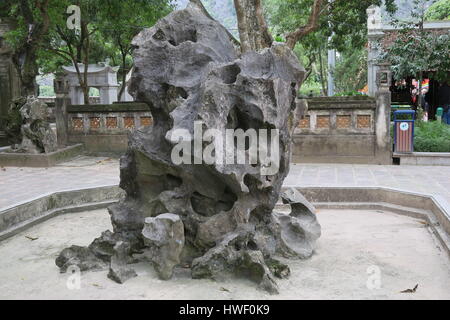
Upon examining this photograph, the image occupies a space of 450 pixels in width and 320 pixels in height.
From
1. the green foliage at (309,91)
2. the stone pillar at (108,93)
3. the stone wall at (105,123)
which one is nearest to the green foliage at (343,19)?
the green foliage at (309,91)

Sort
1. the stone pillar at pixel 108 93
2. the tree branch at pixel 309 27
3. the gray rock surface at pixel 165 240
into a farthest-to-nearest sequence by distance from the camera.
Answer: the stone pillar at pixel 108 93 → the tree branch at pixel 309 27 → the gray rock surface at pixel 165 240

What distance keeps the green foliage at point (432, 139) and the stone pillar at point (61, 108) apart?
9693mm

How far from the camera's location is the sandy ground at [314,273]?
4512 millimetres

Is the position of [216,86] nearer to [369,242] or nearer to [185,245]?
[185,245]

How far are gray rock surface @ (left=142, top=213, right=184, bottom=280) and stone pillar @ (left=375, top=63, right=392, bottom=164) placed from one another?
29.3 ft

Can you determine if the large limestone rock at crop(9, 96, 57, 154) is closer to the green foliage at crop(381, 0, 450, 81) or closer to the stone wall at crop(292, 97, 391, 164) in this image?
the stone wall at crop(292, 97, 391, 164)

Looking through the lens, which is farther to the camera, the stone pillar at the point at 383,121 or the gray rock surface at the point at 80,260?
the stone pillar at the point at 383,121

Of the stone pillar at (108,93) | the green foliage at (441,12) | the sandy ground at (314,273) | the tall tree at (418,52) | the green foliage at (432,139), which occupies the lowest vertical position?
the sandy ground at (314,273)

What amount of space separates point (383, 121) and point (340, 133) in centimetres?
108

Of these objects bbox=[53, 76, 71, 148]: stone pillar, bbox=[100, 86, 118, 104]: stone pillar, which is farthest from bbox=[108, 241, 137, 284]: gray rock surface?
bbox=[100, 86, 118, 104]: stone pillar

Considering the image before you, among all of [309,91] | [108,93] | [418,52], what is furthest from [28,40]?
[309,91]

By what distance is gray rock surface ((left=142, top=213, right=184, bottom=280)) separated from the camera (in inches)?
188

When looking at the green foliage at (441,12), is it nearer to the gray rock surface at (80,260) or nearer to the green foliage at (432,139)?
the green foliage at (432,139)

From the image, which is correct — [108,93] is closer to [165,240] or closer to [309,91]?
[309,91]
